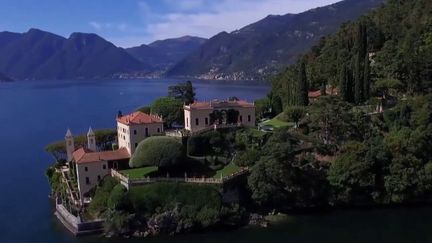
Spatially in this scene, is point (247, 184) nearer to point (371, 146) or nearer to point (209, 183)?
point (209, 183)

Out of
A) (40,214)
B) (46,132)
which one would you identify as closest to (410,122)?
(40,214)

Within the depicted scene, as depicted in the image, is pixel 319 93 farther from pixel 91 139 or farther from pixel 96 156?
pixel 96 156

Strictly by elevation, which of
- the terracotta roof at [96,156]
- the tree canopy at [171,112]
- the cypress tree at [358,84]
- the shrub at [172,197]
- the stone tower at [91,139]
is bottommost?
the shrub at [172,197]

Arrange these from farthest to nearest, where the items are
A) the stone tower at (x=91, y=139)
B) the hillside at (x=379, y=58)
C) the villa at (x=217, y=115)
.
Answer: the hillside at (x=379, y=58) < the villa at (x=217, y=115) < the stone tower at (x=91, y=139)

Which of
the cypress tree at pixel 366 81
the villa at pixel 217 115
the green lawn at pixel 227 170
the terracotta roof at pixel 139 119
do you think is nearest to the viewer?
the green lawn at pixel 227 170

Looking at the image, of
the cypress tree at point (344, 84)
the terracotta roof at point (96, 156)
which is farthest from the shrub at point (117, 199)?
the cypress tree at point (344, 84)

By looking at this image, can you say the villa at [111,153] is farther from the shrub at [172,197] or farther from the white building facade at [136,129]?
the shrub at [172,197]
